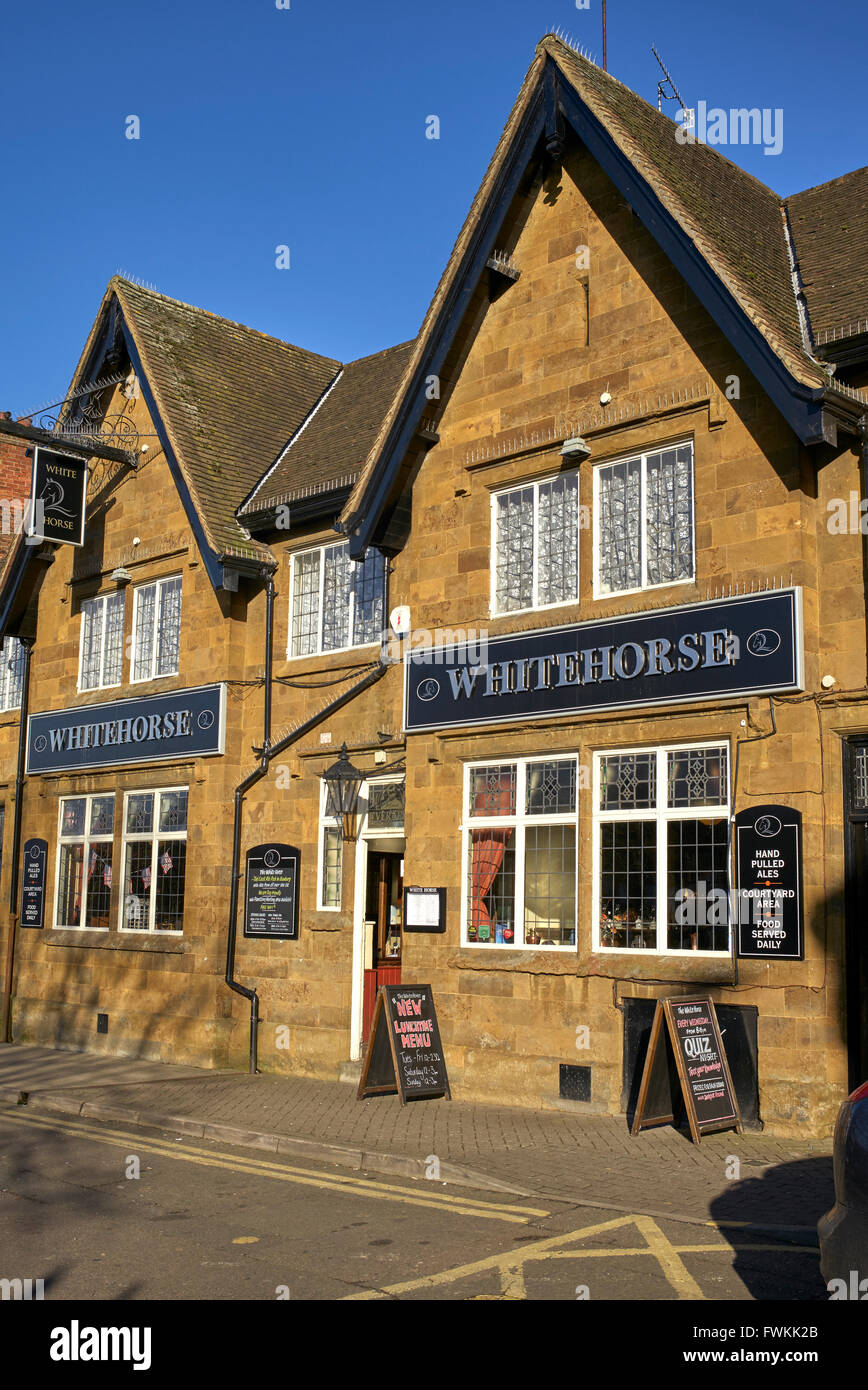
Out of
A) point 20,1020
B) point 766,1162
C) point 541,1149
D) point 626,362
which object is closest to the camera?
point 766,1162

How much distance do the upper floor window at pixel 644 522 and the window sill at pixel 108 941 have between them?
8327mm

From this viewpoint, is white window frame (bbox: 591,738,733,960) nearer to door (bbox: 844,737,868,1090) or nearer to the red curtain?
door (bbox: 844,737,868,1090)

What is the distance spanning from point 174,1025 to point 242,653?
5.16 m

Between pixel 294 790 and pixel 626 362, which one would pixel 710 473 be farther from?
pixel 294 790

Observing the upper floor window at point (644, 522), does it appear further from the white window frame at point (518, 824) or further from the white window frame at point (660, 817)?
the white window frame at point (518, 824)

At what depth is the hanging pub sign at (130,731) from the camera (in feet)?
58.9

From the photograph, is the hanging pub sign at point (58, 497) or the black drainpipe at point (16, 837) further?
the black drainpipe at point (16, 837)

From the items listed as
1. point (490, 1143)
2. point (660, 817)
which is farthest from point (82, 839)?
point (490, 1143)

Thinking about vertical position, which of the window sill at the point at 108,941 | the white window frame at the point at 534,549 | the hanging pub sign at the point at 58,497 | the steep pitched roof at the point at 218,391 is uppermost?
the steep pitched roof at the point at 218,391

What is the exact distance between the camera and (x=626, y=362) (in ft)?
43.9

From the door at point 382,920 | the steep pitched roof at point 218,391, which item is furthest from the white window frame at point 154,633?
the door at point 382,920

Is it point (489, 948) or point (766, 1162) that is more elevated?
point (489, 948)

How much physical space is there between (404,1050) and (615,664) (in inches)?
175
